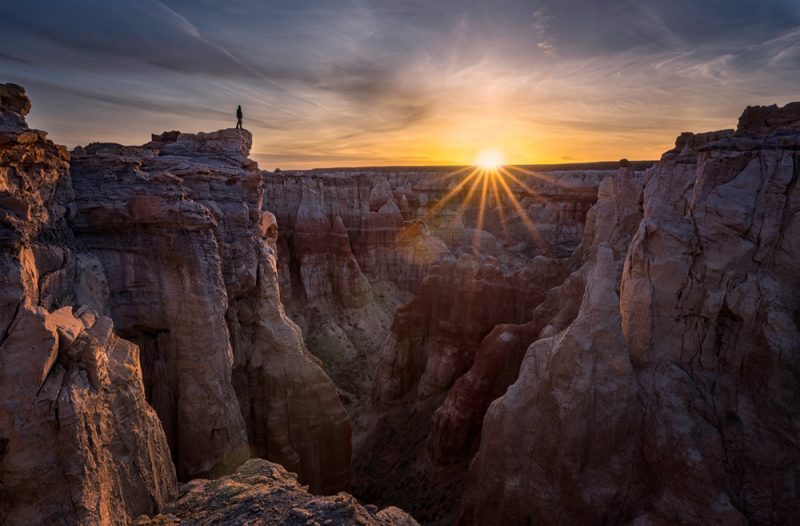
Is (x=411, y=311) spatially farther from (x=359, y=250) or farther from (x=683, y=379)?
(x=359, y=250)

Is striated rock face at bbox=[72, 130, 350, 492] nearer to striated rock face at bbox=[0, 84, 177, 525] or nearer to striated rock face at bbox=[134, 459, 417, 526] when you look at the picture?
striated rock face at bbox=[0, 84, 177, 525]

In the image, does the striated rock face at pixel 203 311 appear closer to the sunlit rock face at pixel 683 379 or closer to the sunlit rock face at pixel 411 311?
the sunlit rock face at pixel 411 311

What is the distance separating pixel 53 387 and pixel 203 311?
658 centimetres

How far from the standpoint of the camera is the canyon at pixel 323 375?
874cm

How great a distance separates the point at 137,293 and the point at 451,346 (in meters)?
16.1

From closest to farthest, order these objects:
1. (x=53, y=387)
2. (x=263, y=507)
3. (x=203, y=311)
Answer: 1. (x=53, y=387)
2. (x=263, y=507)
3. (x=203, y=311)

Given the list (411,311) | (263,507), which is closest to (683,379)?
(263,507)

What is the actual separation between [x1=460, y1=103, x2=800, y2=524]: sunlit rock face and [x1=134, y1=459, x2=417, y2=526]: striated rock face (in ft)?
21.6

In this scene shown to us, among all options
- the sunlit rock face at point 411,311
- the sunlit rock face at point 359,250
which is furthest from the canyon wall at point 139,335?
the sunlit rock face at point 359,250

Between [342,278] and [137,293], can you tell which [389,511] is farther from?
[342,278]

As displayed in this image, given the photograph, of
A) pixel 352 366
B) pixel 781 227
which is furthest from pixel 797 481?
pixel 352 366

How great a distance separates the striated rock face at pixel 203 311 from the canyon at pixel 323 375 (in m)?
0.07

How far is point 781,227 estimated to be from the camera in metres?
13.1

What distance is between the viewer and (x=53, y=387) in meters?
8.20
